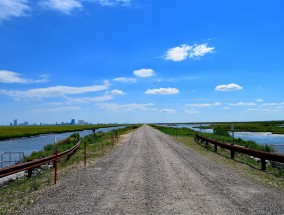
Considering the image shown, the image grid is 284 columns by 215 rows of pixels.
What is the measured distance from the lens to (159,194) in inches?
401

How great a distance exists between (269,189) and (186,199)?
3.37 meters

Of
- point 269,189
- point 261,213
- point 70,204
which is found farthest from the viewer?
point 269,189

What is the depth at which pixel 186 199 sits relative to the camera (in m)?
9.46

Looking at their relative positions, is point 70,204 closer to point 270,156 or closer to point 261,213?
point 261,213

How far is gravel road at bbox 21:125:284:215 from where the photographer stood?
8.41 m

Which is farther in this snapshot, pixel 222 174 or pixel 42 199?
pixel 222 174

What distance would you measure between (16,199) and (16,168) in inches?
119

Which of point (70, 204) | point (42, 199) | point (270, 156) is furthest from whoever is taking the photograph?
point (270, 156)

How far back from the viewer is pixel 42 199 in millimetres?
10055

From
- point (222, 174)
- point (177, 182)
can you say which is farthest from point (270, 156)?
point (177, 182)

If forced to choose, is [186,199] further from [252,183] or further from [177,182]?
[252,183]

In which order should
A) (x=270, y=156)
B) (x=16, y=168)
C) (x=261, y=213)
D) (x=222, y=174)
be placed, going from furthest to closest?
(x=270, y=156)
(x=222, y=174)
(x=16, y=168)
(x=261, y=213)

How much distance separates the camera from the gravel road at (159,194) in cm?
841

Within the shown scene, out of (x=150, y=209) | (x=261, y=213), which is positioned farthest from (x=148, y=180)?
(x=261, y=213)
